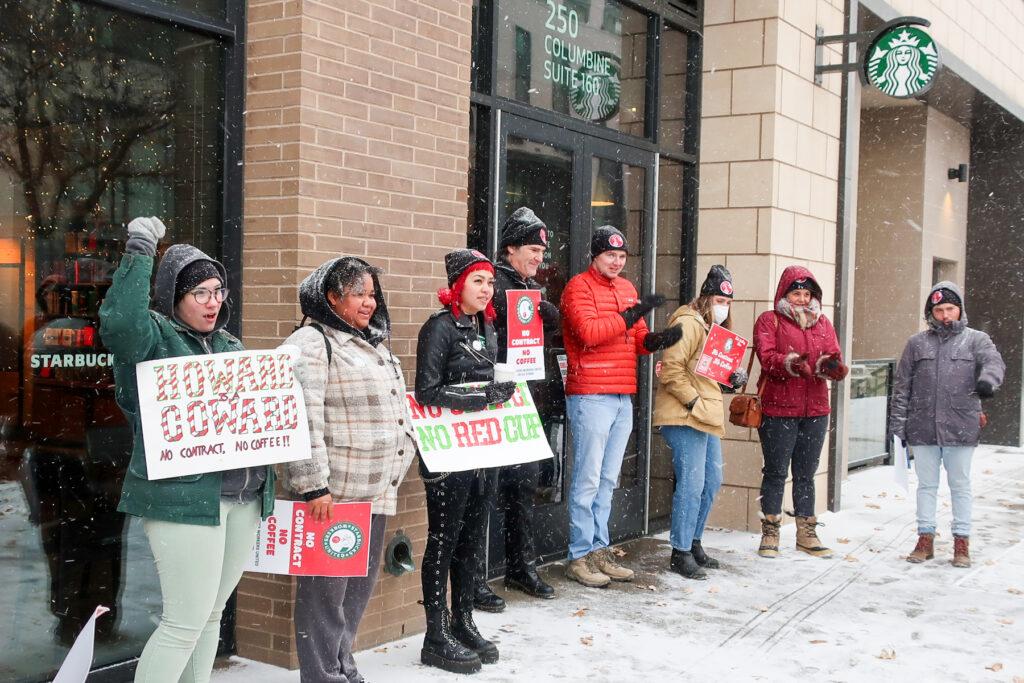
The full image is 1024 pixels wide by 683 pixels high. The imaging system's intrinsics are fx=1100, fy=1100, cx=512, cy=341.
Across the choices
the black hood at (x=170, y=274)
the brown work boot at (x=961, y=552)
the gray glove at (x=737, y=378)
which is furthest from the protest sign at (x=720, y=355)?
the black hood at (x=170, y=274)

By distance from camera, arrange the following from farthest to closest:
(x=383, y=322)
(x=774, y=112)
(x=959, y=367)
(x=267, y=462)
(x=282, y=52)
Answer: (x=774, y=112), (x=959, y=367), (x=282, y=52), (x=383, y=322), (x=267, y=462)

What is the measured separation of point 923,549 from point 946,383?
1.24 meters

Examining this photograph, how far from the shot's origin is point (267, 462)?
3.98m

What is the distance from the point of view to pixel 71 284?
4.50m

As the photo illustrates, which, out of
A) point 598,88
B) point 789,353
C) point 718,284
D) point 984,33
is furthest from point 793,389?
point 984,33

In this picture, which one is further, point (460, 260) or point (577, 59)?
point (577, 59)

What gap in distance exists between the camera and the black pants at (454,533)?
520cm

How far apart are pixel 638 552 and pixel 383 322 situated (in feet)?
13.4

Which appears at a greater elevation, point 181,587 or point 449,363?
point 449,363

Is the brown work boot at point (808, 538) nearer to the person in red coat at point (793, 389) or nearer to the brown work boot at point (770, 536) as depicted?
the person in red coat at point (793, 389)

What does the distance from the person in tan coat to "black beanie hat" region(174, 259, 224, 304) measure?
4086 millimetres

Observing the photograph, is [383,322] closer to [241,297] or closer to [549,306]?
[241,297]

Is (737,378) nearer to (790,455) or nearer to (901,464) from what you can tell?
(790,455)

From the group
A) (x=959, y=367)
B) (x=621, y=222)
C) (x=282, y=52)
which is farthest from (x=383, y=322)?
(x=959, y=367)
